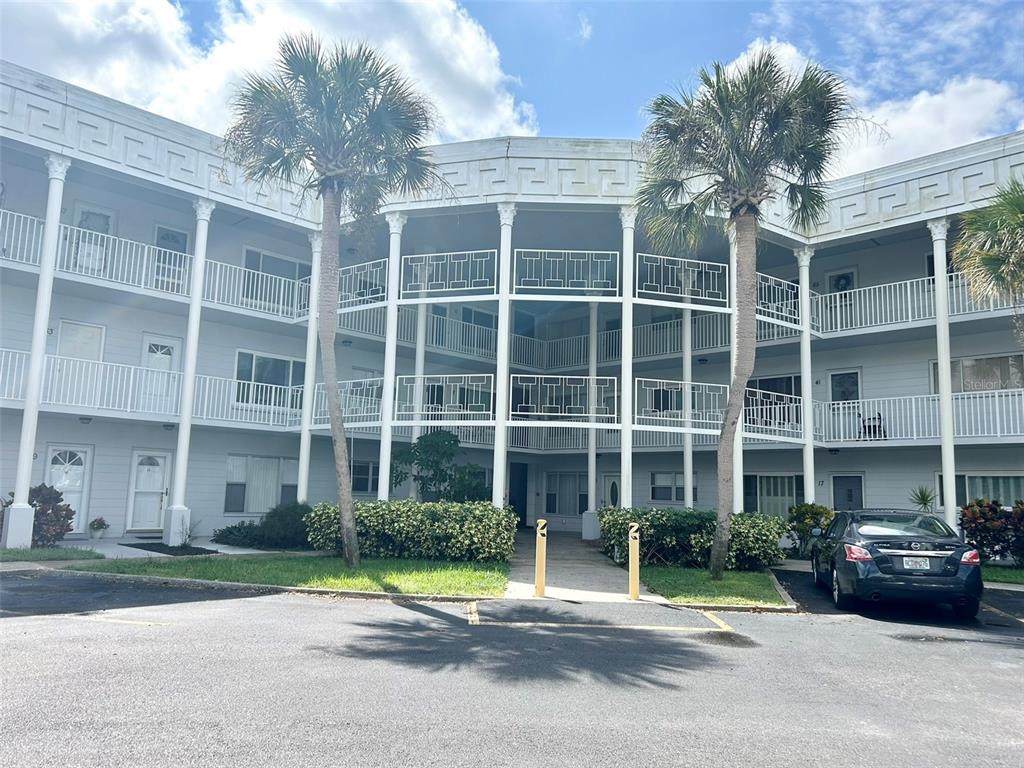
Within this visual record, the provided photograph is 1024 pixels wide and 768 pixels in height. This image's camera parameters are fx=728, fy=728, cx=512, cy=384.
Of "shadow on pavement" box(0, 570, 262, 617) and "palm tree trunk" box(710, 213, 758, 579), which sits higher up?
"palm tree trunk" box(710, 213, 758, 579)

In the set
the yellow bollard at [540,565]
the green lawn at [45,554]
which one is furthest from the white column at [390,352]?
the green lawn at [45,554]

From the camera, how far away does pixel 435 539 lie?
14.5m

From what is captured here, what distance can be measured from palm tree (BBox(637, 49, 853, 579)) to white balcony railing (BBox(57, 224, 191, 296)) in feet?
40.1

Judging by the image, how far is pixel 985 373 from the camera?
18375mm

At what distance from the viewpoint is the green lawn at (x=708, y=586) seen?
10.9m

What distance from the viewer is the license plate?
958cm

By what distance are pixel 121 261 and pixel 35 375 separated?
413cm

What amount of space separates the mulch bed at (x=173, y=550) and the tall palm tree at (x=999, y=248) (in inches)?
Result: 636

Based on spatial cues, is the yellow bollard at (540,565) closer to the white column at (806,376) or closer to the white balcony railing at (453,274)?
the white column at (806,376)

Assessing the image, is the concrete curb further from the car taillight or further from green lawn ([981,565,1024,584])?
green lawn ([981,565,1024,584])

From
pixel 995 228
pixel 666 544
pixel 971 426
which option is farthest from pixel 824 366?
pixel 666 544

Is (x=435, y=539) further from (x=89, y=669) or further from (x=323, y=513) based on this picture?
(x=89, y=669)

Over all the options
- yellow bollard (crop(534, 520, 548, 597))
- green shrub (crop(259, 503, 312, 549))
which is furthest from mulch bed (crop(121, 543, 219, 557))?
yellow bollard (crop(534, 520, 548, 597))

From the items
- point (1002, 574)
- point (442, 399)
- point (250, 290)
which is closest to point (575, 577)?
point (1002, 574)
